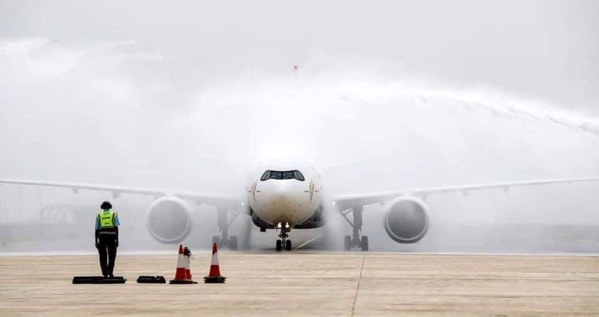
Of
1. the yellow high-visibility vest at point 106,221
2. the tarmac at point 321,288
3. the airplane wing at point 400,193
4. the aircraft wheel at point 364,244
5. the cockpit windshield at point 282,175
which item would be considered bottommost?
the tarmac at point 321,288

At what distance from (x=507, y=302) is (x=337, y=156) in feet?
114

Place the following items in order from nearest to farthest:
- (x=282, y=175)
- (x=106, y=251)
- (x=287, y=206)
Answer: (x=106, y=251) < (x=287, y=206) < (x=282, y=175)

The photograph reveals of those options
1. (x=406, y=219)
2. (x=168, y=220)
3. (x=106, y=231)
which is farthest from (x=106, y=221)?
(x=406, y=219)

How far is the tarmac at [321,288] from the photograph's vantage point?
1869 cm

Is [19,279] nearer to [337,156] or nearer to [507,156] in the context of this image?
[337,156]

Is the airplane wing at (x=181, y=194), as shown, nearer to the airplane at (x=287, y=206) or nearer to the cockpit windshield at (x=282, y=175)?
the airplane at (x=287, y=206)

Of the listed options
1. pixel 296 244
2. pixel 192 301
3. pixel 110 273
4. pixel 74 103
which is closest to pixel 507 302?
pixel 192 301

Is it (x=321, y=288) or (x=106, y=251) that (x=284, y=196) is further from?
(x=321, y=288)

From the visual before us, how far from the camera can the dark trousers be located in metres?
25.6

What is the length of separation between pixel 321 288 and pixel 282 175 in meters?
17.2

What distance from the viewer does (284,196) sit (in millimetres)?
39375

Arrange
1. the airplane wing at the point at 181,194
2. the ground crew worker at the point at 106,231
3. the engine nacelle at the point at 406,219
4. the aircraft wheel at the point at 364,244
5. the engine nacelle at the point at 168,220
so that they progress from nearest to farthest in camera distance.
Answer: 1. the ground crew worker at the point at 106,231
2. the engine nacelle at the point at 168,220
3. the engine nacelle at the point at 406,219
4. the aircraft wheel at the point at 364,244
5. the airplane wing at the point at 181,194

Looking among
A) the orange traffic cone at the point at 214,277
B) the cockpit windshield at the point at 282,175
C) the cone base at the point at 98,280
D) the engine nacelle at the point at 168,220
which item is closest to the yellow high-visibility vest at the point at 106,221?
the cone base at the point at 98,280

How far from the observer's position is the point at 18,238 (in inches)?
2005
